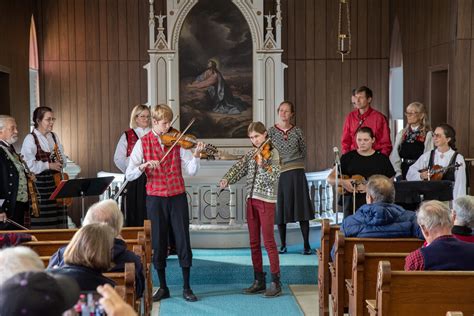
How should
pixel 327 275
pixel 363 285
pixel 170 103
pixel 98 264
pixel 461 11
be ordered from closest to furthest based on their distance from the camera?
pixel 98 264, pixel 363 285, pixel 327 275, pixel 461 11, pixel 170 103

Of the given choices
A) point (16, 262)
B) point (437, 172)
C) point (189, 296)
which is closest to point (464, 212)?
point (437, 172)

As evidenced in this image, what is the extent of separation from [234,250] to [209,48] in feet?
11.2

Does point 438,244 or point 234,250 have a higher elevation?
point 438,244

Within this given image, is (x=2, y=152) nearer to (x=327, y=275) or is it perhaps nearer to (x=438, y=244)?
(x=327, y=275)

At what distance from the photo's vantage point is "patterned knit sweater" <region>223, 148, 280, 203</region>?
5.98 metres

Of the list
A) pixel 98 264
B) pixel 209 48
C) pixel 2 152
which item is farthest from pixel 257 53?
pixel 98 264

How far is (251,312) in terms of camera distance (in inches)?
227

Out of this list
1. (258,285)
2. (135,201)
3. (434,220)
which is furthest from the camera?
(135,201)

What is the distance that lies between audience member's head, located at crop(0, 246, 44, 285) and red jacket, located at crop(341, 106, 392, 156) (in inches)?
206

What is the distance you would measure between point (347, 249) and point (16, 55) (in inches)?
217

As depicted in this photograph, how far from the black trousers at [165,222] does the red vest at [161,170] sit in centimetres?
6

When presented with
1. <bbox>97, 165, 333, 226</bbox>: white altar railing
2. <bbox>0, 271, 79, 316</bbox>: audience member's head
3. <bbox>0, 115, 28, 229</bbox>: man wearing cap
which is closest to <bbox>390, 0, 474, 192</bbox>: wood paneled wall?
<bbox>97, 165, 333, 226</bbox>: white altar railing

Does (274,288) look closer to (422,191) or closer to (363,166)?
(363,166)

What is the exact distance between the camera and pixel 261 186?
599 centimetres
